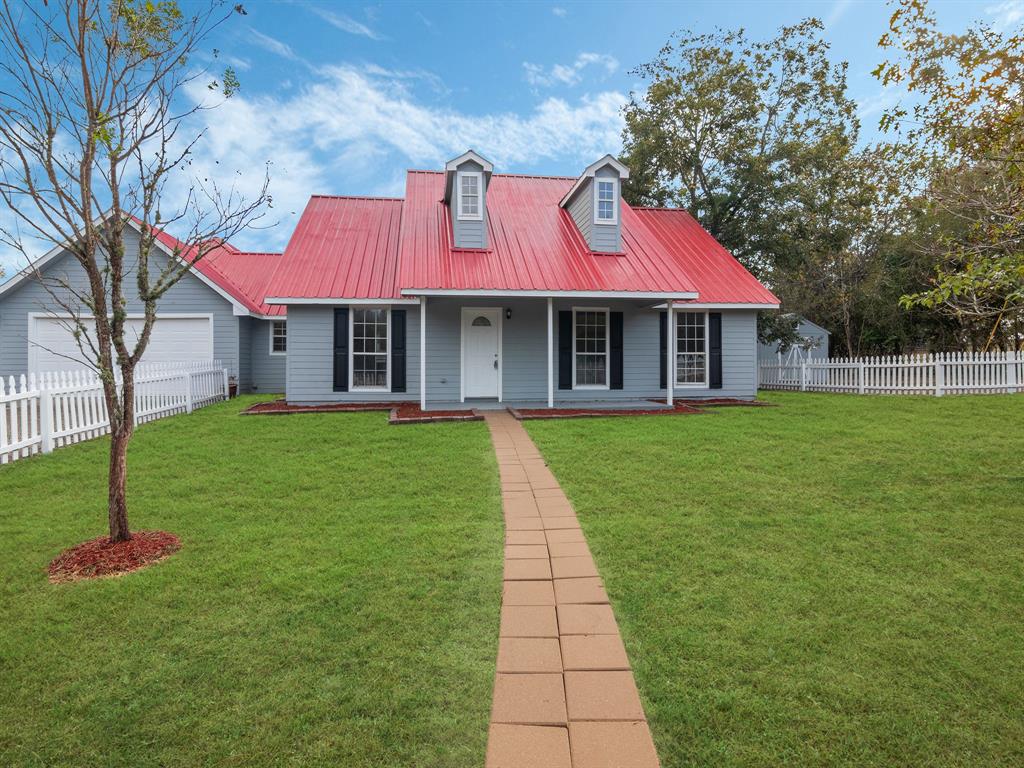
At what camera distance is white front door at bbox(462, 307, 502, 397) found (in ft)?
42.8

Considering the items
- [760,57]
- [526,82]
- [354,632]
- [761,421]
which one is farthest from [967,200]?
[760,57]

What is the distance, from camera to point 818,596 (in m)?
3.36

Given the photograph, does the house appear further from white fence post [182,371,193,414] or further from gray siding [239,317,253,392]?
white fence post [182,371,193,414]

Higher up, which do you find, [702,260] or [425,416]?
[702,260]

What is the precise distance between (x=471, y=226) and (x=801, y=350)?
1550 cm

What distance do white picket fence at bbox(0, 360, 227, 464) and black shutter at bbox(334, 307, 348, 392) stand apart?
333 cm

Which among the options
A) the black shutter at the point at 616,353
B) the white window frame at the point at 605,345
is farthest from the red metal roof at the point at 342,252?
the black shutter at the point at 616,353

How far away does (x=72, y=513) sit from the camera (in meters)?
5.10

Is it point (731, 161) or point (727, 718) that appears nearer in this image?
point (727, 718)

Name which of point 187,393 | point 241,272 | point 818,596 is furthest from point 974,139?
point 241,272

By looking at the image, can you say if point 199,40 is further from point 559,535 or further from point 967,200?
point 967,200

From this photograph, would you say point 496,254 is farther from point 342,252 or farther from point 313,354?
point 313,354

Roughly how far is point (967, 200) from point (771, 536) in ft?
14.3

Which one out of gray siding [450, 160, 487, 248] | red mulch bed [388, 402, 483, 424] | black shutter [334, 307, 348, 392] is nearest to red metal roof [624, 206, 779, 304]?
gray siding [450, 160, 487, 248]
